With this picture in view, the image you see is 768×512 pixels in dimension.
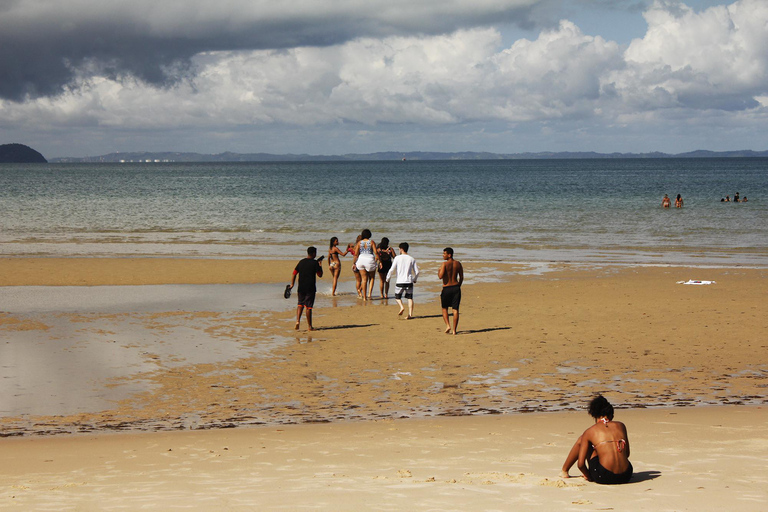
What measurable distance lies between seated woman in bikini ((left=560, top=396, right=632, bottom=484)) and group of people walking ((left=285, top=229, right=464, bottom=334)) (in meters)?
6.40

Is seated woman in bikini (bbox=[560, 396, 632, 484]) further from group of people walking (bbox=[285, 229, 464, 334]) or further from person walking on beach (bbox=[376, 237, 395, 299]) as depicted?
person walking on beach (bbox=[376, 237, 395, 299])

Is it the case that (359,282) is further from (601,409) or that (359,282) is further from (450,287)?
(601,409)

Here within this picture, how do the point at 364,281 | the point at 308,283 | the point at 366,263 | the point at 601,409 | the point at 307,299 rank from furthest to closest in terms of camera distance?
the point at 364,281 → the point at 366,263 → the point at 308,283 → the point at 307,299 → the point at 601,409

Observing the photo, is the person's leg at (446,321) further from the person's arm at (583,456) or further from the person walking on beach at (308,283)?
the person's arm at (583,456)

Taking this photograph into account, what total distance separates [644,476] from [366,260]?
11.6 m

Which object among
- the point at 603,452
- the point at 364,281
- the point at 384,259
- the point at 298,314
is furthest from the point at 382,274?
the point at 603,452

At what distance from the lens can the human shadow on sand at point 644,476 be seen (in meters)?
6.86

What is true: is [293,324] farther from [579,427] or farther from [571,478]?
[571,478]

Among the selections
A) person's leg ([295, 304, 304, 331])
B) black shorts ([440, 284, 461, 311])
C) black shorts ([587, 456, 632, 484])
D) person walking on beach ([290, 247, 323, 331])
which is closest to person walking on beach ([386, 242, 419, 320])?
black shorts ([440, 284, 461, 311])

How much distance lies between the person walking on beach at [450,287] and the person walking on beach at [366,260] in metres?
4.24

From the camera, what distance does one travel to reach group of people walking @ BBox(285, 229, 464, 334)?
45.4 feet

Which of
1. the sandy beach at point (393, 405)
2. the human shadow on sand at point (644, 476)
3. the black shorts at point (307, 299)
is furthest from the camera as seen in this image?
the black shorts at point (307, 299)

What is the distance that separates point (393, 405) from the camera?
9641 mm

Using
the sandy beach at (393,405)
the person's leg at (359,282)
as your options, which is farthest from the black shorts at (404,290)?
the person's leg at (359,282)
